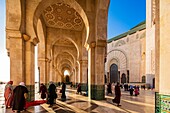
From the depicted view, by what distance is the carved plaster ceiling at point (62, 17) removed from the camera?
358 inches

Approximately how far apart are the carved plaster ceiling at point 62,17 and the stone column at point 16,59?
14.2ft

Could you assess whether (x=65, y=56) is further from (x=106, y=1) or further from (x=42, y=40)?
(x=106, y=1)

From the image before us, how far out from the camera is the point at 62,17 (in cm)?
1023

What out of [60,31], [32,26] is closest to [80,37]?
[60,31]

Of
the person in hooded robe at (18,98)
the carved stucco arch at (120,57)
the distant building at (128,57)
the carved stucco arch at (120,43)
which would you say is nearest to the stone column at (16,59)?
the person in hooded robe at (18,98)

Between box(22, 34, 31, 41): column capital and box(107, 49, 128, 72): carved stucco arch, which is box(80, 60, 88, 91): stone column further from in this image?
box(107, 49, 128, 72): carved stucco arch

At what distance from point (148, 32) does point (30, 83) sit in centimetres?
1883

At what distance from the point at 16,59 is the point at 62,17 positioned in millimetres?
5824

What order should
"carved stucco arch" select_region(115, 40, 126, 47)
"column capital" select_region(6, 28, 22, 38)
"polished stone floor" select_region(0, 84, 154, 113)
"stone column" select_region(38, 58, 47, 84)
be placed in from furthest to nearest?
"carved stucco arch" select_region(115, 40, 126, 47) → "stone column" select_region(38, 58, 47, 84) → "column capital" select_region(6, 28, 22, 38) → "polished stone floor" select_region(0, 84, 154, 113)

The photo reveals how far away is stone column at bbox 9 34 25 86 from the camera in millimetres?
5538

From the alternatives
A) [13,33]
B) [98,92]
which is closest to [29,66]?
[13,33]

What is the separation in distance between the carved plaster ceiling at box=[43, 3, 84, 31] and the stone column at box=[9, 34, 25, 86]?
14.2ft

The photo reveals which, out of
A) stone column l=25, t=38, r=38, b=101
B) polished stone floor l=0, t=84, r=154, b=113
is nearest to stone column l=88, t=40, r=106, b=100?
polished stone floor l=0, t=84, r=154, b=113

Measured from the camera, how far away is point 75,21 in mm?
10812
